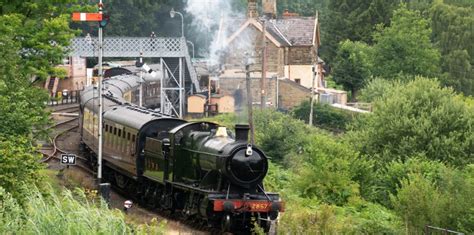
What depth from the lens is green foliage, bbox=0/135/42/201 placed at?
1970 cm

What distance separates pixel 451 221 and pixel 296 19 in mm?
48480

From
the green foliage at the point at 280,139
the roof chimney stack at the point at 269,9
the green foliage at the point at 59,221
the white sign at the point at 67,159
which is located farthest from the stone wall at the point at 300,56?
the green foliage at the point at 59,221

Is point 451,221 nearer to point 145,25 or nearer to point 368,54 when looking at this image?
point 368,54

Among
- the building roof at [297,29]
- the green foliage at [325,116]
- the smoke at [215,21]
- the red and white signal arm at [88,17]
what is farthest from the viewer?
the building roof at [297,29]

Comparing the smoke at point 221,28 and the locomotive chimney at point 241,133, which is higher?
the smoke at point 221,28

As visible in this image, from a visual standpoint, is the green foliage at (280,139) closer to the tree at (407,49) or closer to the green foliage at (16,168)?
the green foliage at (16,168)

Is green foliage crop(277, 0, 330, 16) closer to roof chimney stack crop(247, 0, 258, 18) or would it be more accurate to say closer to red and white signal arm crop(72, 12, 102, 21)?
roof chimney stack crop(247, 0, 258, 18)

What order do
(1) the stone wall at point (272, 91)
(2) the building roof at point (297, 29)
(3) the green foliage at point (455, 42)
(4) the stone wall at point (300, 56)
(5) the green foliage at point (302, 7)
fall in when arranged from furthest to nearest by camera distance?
(5) the green foliage at point (302, 7), (3) the green foliage at point (455, 42), (4) the stone wall at point (300, 56), (2) the building roof at point (297, 29), (1) the stone wall at point (272, 91)

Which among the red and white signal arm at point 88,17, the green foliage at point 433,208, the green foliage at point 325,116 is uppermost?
the red and white signal arm at point 88,17

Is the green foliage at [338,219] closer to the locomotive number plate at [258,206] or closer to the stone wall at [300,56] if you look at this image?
the locomotive number plate at [258,206]

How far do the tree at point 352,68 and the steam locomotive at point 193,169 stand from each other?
1966 inches

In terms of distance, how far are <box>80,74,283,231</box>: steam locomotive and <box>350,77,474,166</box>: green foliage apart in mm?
14434

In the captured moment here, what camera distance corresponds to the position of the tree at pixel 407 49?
7575 cm

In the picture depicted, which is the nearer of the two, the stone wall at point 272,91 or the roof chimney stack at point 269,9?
the stone wall at point 272,91
